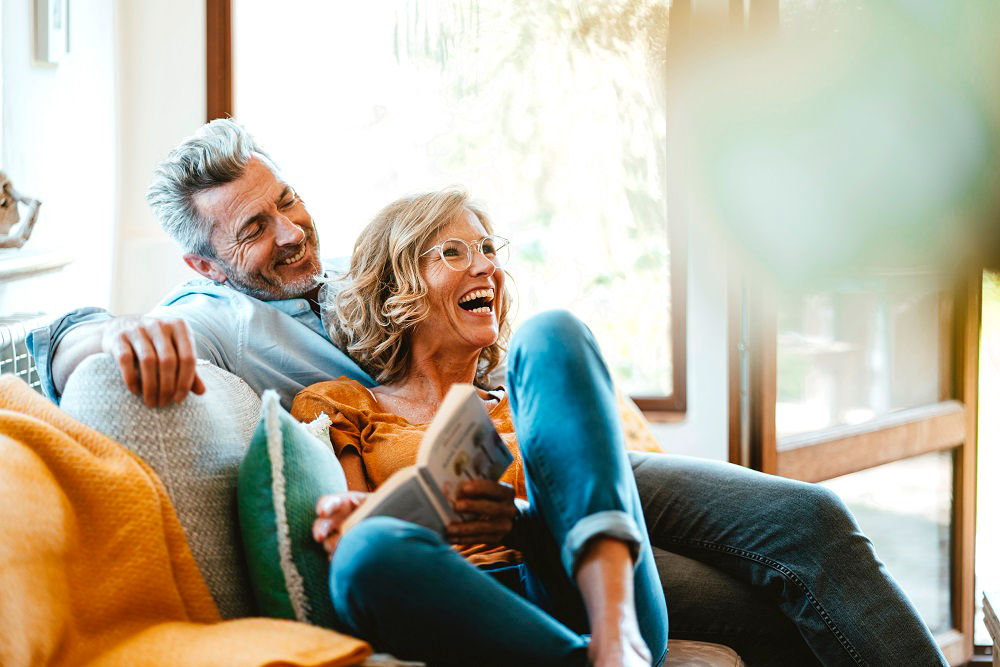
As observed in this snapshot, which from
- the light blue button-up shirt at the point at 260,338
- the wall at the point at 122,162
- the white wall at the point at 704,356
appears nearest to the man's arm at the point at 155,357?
the light blue button-up shirt at the point at 260,338

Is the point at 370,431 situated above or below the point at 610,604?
above

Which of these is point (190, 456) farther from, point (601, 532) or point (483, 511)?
point (601, 532)

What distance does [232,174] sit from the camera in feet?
6.21

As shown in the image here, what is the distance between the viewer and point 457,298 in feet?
5.71

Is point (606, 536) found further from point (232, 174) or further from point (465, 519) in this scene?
point (232, 174)

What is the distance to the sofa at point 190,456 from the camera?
3.80 ft

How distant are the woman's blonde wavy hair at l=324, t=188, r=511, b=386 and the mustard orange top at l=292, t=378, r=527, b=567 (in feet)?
0.41

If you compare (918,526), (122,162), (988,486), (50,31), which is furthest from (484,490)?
(988,486)

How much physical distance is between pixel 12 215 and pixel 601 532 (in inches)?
53.5

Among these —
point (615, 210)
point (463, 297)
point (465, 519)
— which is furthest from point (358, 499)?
point (615, 210)

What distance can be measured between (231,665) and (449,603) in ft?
0.78

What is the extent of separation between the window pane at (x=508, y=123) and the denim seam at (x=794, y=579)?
136 centimetres

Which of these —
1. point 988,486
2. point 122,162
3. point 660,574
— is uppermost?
point 122,162

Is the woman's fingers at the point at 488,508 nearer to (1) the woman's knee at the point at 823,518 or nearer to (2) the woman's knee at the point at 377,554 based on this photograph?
(2) the woman's knee at the point at 377,554
